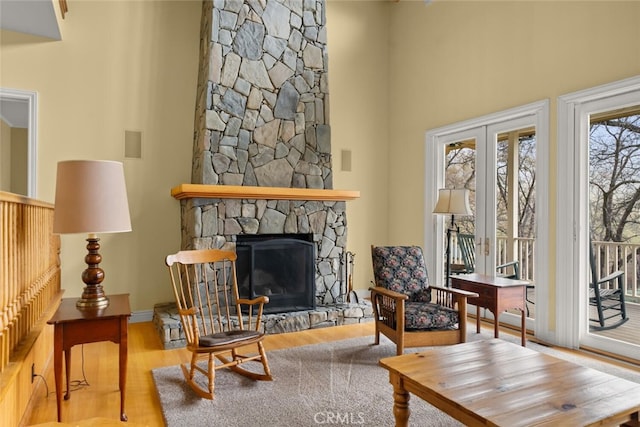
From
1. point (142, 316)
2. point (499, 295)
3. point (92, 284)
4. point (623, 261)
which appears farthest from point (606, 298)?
point (142, 316)

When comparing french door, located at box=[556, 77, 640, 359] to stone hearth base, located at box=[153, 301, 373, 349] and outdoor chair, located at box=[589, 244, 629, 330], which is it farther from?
stone hearth base, located at box=[153, 301, 373, 349]

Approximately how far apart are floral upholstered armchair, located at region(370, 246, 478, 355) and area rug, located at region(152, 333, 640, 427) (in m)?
0.34

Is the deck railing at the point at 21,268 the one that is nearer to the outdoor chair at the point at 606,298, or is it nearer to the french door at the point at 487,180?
the french door at the point at 487,180

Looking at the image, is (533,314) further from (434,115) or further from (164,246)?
(164,246)

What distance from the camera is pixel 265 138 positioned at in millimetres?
4621

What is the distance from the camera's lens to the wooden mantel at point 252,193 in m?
4.09

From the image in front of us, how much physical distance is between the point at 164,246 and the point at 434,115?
364cm

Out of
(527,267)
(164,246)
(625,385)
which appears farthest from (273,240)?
(625,385)

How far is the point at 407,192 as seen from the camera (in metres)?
5.73

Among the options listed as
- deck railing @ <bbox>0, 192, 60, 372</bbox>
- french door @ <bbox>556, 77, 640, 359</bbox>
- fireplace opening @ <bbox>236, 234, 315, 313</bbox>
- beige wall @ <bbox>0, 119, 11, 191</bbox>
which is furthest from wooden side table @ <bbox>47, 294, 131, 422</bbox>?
french door @ <bbox>556, 77, 640, 359</bbox>

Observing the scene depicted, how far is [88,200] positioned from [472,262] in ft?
13.1

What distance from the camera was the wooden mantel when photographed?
409 centimetres

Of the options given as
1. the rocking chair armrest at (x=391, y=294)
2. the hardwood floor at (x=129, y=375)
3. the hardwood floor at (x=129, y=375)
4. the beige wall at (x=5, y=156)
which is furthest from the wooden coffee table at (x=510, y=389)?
the beige wall at (x=5, y=156)

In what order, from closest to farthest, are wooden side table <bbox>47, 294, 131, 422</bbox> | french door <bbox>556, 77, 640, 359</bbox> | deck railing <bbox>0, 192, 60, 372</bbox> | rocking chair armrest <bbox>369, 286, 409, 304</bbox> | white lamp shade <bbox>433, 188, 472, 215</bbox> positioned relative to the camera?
deck railing <bbox>0, 192, 60, 372</bbox>
wooden side table <bbox>47, 294, 131, 422</bbox>
rocking chair armrest <bbox>369, 286, 409, 304</bbox>
french door <bbox>556, 77, 640, 359</bbox>
white lamp shade <bbox>433, 188, 472, 215</bbox>
